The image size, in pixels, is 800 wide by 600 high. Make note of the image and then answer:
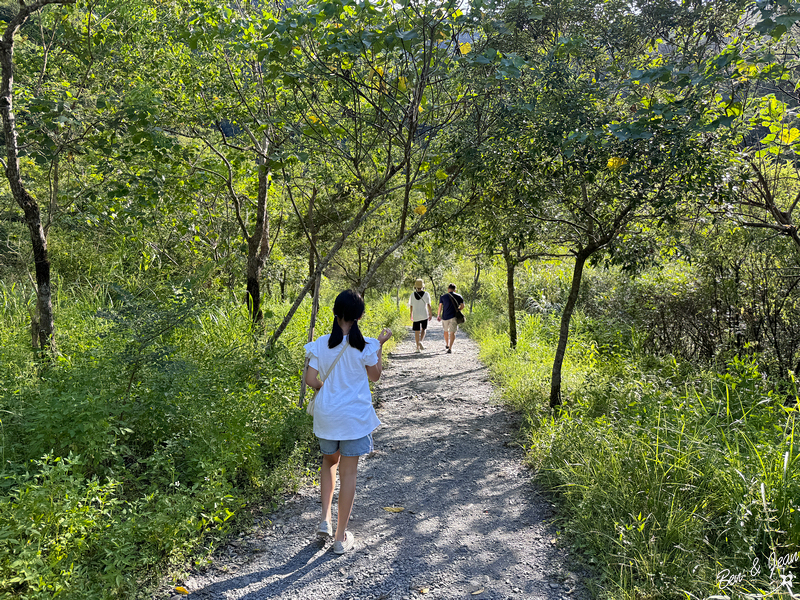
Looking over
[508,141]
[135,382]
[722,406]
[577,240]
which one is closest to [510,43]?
[508,141]

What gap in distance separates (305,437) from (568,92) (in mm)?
4401

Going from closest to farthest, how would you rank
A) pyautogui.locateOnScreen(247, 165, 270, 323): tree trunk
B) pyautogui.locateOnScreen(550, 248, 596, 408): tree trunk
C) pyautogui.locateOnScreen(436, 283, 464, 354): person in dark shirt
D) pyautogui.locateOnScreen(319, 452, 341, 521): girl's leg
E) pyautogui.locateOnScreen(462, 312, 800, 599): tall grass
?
pyautogui.locateOnScreen(462, 312, 800, 599): tall grass → pyautogui.locateOnScreen(319, 452, 341, 521): girl's leg → pyautogui.locateOnScreen(550, 248, 596, 408): tree trunk → pyautogui.locateOnScreen(247, 165, 270, 323): tree trunk → pyautogui.locateOnScreen(436, 283, 464, 354): person in dark shirt

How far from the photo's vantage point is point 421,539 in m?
3.66

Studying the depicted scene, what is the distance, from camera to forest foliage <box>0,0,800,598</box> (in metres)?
3.05

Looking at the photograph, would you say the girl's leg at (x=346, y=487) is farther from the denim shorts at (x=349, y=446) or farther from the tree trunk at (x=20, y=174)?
the tree trunk at (x=20, y=174)

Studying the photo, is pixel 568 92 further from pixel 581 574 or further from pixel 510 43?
pixel 581 574

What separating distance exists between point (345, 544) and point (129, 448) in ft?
6.57

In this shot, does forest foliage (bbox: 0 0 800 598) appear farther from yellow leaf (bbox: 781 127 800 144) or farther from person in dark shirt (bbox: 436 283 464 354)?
person in dark shirt (bbox: 436 283 464 354)

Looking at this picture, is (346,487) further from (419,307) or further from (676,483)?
(419,307)

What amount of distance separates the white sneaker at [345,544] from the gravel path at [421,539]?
50 mm

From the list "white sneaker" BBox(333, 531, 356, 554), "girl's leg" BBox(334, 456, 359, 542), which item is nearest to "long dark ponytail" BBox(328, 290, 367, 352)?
"girl's leg" BBox(334, 456, 359, 542)

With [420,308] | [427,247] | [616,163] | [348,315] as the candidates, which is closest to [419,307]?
[420,308]

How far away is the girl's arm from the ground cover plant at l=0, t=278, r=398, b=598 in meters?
0.92

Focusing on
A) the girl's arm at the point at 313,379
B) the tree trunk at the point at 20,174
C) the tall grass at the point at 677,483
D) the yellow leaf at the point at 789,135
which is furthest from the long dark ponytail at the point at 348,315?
the yellow leaf at the point at 789,135
